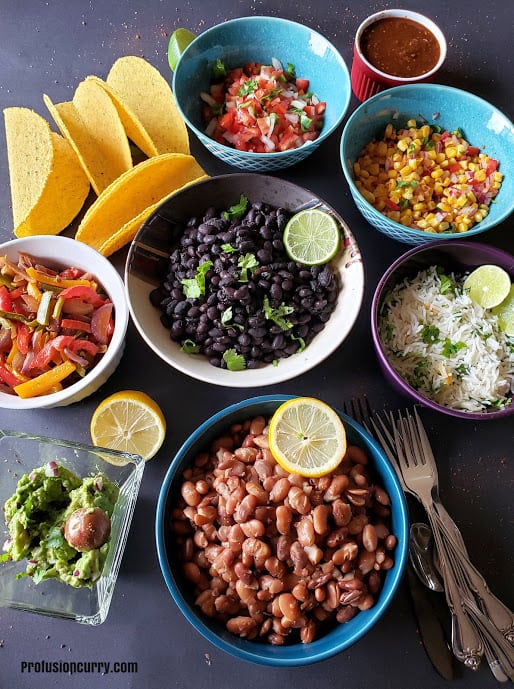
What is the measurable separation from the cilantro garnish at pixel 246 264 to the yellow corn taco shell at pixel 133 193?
0.39m

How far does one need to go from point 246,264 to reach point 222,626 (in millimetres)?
1064

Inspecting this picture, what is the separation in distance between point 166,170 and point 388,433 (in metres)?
1.16

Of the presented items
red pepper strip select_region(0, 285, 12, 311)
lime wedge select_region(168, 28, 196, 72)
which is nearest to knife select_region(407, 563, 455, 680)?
red pepper strip select_region(0, 285, 12, 311)

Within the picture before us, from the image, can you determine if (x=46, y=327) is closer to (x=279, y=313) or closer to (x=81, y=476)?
(x=81, y=476)

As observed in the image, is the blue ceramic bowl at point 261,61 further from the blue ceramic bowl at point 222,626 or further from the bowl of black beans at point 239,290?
the blue ceramic bowl at point 222,626

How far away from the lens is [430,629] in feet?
5.72

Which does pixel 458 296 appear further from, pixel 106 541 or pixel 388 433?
pixel 106 541

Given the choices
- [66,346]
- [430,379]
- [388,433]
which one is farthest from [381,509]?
[66,346]

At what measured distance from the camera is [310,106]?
2.13 m

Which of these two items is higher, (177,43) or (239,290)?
(177,43)

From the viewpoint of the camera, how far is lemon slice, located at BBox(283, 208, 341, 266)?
6.08ft

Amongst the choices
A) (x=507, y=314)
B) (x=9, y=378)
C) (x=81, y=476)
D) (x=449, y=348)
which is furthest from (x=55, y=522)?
(x=507, y=314)

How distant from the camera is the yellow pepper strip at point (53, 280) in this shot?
1836mm

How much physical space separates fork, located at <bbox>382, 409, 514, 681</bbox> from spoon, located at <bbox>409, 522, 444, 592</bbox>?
36 millimetres
